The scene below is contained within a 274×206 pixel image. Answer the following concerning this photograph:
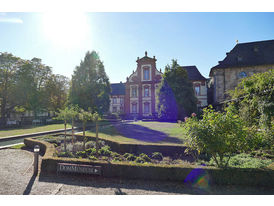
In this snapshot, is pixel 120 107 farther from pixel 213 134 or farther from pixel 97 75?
pixel 213 134

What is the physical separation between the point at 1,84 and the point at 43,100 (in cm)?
656

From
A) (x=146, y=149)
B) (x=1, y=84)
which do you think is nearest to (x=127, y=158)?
(x=146, y=149)

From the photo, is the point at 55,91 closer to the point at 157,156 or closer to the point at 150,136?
the point at 150,136

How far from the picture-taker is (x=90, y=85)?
28.3m

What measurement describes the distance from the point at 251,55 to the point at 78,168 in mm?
30873

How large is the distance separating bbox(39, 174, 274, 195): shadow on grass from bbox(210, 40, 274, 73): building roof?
84.7 feet

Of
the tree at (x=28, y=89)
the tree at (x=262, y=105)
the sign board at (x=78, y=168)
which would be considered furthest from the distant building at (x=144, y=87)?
the sign board at (x=78, y=168)

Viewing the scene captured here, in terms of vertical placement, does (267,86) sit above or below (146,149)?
above

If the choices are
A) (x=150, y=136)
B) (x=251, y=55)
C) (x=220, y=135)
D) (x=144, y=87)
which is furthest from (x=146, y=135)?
(x=144, y=87)

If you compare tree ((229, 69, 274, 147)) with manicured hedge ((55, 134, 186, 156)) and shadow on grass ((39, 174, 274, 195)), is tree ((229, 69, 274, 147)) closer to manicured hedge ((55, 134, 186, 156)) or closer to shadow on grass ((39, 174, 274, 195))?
shadow on grass ((39, 174, 274, 195))

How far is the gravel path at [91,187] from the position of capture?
170 inches

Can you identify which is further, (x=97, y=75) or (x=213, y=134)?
(x=97, y=75)

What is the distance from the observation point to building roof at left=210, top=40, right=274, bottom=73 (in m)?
25.1
